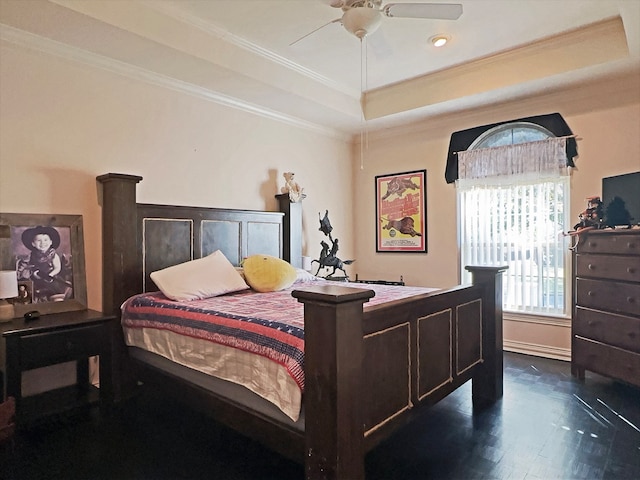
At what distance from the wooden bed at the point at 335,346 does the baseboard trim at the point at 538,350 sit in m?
1.44

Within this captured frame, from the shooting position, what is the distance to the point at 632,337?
3031mm

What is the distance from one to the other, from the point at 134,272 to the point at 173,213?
62 centimetres

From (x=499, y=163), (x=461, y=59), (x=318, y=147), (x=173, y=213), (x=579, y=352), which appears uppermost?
(x=461, y=59)

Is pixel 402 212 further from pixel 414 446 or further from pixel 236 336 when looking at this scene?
pixel 236 336

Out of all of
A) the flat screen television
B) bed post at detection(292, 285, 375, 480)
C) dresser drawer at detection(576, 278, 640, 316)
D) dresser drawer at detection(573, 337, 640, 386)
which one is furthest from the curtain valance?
A: bed post at detection(292, 285, 375, 480)

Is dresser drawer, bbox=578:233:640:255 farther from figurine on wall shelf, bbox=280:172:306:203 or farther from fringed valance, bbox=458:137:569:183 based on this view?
figurine on wall shelf, bbox=280:172:306:203

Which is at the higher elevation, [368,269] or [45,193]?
[45,193]

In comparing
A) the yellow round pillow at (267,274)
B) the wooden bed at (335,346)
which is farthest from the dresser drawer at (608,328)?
the yellow round pillow at (267,274)

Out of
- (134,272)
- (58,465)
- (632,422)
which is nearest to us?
(58,465)

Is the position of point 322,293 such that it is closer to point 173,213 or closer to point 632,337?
point 173,213

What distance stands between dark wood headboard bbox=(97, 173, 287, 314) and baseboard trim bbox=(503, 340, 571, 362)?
2.91 metres

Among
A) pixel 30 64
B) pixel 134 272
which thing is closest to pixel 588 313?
pixel 134 272

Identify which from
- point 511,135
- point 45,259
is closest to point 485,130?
point 511,135

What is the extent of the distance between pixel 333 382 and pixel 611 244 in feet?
9.11
